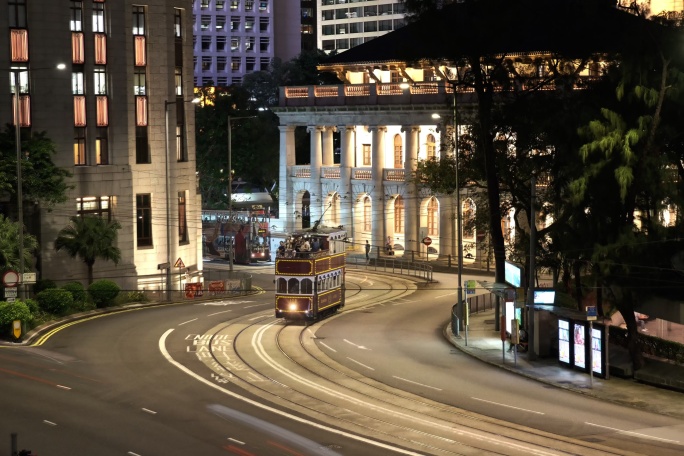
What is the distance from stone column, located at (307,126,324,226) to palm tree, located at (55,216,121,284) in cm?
3254

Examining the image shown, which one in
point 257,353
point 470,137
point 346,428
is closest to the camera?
point 346,428

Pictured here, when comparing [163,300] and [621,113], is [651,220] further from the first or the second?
[163,300]

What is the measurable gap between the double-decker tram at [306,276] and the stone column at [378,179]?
30782 millimetres

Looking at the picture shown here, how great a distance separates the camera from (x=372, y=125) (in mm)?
95500

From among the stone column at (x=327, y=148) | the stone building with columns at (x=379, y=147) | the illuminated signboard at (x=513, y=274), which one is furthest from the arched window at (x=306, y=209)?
the illuminated signboard at (x=513, y=274)

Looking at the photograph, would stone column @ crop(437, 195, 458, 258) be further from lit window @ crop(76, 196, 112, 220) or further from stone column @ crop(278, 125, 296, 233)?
lit window @ crop(76, 196, 112, 220)

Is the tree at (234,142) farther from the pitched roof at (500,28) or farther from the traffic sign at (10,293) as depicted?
the traffic sign at (10,293)

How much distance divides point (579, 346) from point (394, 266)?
4231 cm

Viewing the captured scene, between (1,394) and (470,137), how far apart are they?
30.8 m

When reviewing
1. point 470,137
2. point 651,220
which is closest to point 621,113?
point 651,220

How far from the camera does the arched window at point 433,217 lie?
9438 cm

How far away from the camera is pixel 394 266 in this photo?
3563 inches

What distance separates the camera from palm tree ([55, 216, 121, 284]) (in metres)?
68.8

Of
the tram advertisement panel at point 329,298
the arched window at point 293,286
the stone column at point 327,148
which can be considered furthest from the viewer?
the stone column at point 327,148
